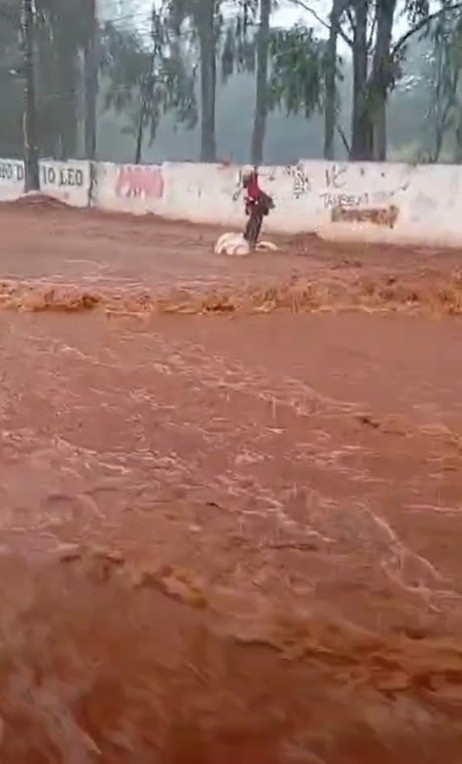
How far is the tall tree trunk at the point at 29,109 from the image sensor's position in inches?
816

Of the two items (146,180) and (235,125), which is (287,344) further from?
(235,125)

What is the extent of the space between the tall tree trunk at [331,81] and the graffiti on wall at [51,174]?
420cm

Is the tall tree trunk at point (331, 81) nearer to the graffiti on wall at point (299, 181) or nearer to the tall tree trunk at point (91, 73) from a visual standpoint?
the graffiti on wall at point (299, 181)

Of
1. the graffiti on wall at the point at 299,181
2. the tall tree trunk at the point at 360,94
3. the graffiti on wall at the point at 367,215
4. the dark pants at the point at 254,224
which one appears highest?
the tall tree trunk at the point at 360,94

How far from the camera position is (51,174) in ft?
67.0

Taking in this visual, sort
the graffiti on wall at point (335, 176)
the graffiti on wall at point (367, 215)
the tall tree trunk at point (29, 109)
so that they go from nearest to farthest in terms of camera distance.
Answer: the graffiti on wall at point (367, 215) → the graffiti on wall at point (335, 176) → the tall tree trunk at point (29, 109)

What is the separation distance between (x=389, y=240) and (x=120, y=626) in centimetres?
1119

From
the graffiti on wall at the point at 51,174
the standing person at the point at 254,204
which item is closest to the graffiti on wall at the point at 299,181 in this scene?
the standing person at the point at 254,204

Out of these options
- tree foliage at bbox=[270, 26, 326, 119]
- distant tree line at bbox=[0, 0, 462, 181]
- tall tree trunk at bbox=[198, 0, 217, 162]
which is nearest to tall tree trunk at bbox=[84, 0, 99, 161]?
distant tree line at bbox=[0, 0, 462, 181]

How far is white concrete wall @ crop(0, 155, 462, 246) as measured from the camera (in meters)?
13.2

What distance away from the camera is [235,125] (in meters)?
22.8

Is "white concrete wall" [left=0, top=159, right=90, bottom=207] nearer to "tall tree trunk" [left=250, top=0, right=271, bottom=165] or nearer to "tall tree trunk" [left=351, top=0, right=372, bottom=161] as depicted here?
"tall tree trunk" [left=250, top=0, right=271, bottom=165]

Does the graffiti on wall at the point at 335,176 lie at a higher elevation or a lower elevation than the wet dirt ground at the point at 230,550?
higher

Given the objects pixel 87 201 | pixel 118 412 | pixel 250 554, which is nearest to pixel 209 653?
pixel 250 554
